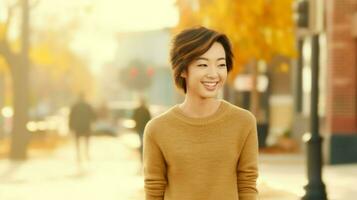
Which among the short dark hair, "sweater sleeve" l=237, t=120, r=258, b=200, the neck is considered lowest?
"sweater sleeve" l=237, t=120, r=258, b=200

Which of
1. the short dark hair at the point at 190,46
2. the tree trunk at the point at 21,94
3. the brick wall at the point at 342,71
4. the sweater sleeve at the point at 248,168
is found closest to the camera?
the short dark hair at the point at 190,46

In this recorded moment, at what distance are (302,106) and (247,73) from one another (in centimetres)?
955

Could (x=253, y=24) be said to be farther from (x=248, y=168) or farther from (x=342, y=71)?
(x=248, y=168)

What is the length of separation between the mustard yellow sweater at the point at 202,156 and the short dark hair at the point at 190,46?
21 centimetres

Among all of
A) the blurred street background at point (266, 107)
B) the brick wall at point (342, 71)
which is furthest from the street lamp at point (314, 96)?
the brick wall at point (342, 71)

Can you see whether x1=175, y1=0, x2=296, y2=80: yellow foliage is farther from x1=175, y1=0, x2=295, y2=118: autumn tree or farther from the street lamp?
the street lamp

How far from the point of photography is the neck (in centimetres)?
421

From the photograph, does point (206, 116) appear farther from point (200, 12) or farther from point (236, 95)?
point (236, 95)

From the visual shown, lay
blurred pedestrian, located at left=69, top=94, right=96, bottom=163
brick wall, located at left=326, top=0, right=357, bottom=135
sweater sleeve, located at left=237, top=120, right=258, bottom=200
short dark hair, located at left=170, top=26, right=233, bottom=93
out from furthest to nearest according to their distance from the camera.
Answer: blurred pedestrian, located at left=69, top=94, right=96, bottom=163, brick wall, located at left=326, top=0, right=357, bottom=135, sweater sleeve, located at left=237, top=120, right=258, bottom=200, short dark hair, located at left=170, top=26, right=233, bottom=93

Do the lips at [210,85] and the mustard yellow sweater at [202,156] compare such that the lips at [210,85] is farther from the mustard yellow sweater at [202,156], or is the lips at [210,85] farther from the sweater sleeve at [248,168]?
the sweater sleeve at [248,168]

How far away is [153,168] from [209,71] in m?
0.51

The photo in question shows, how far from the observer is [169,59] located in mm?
4270

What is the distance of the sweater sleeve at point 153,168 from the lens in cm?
421

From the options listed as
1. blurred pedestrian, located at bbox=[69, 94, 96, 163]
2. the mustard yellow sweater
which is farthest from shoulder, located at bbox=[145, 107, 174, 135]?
blurred pedestrian, located at bbox=[69, 94, 96, 163]
